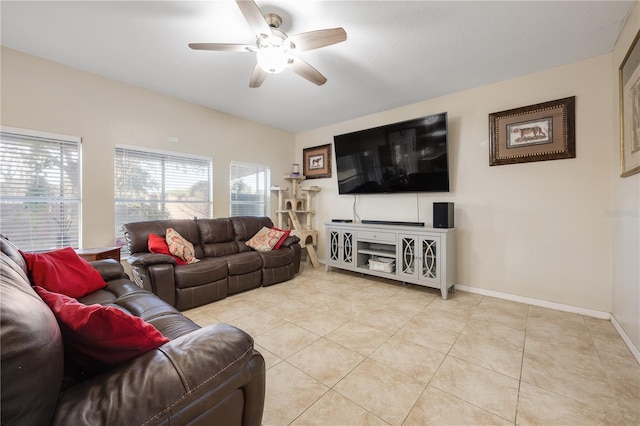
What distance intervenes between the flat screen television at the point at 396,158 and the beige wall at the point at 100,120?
6.45 feet

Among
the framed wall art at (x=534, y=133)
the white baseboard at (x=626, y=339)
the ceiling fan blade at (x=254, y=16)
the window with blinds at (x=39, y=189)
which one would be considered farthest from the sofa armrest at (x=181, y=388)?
the framed wall art at (x=534, y=133)

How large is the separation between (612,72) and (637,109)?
35.7 inches

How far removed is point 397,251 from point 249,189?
268cm

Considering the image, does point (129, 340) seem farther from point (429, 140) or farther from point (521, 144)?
point (521, 144)

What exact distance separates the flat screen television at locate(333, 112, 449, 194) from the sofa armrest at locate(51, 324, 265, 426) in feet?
10.1

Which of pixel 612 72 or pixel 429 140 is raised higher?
pixel 612 72

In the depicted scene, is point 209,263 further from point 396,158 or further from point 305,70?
point 396,158

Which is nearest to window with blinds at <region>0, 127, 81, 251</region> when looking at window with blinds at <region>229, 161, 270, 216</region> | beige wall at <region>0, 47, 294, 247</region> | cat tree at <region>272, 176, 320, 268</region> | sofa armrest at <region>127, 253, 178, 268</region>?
beige wall at <region>0, 47, 294, 247</region>

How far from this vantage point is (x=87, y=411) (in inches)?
26.0

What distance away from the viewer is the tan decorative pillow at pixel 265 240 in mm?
3658

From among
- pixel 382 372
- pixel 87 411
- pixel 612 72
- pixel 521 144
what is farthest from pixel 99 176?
pixel 612 72

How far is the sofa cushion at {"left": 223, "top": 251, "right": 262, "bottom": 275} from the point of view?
10.1 feet

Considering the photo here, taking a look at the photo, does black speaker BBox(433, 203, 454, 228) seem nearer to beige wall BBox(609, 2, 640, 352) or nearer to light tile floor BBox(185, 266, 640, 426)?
light tile floor BBox(185, 266, 640, 426)

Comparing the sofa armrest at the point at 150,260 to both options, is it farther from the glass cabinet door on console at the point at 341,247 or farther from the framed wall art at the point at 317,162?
the framed wall art at the point at 317,162
